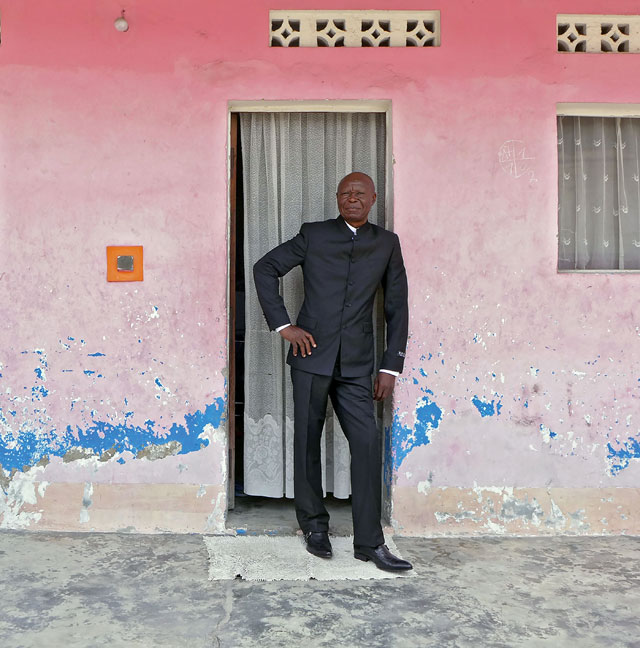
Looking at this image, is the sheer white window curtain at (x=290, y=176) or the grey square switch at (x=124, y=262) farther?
the sheer white window curtain at (x=290, y=176)

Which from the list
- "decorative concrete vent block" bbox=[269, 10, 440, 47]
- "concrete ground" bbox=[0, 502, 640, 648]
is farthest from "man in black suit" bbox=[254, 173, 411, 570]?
"decorative concrete vent block" bbox=[269, 10, 440, 47]

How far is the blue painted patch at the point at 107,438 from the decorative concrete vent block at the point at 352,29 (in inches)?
79.0

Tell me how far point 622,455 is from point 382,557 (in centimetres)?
150

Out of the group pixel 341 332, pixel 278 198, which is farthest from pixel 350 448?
pixel 278 198

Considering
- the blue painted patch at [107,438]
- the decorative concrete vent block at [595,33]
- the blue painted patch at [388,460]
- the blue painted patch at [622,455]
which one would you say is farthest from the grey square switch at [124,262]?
the blue painted patch at [622,455]

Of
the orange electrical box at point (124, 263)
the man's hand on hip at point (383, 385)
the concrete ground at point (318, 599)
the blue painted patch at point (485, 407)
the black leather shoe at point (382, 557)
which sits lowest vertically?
the concrete ground at point (318, 599)

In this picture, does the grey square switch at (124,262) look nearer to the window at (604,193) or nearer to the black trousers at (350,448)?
the black trousers at (350,448)

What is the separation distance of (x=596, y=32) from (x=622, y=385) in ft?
6.38

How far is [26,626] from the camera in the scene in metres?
2.83

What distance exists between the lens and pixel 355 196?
364 centimetres

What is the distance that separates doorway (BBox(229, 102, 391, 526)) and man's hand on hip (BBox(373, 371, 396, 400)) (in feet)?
1.57

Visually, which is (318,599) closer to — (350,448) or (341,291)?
(350,448)

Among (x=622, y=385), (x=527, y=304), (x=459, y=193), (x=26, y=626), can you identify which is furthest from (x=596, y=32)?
(x=26, y=626)

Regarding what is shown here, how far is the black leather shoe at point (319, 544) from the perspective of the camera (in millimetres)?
3615
